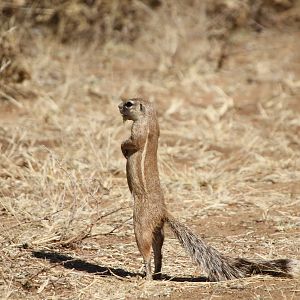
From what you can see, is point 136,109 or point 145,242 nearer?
point 145,242

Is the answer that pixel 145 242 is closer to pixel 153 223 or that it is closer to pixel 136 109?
pixel 153 223

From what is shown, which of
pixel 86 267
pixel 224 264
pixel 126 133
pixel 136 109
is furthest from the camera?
pixel 126 133

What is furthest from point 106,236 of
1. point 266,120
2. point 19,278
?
point 266,120

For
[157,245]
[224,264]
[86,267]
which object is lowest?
[86,267]

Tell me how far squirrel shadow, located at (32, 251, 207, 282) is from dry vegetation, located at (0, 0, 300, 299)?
15 millimetres

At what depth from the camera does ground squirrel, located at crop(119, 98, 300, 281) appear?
5.46 meters

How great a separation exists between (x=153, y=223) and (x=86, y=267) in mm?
740

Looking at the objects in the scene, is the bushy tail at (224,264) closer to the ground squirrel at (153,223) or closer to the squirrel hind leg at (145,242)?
the ground squirrel at (153,223)

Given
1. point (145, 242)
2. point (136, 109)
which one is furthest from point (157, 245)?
point (136, 109)

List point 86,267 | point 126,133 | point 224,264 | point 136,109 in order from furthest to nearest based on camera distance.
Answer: point 126,133
point 86,267
point 136,109
point 224,264

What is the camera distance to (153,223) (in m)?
5.55

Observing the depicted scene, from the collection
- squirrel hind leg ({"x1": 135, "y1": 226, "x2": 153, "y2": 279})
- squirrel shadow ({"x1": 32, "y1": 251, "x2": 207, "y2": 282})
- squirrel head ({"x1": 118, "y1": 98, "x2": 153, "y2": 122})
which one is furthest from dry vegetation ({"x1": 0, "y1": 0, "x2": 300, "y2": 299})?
squirrel head ({"x1": 118, "y1": 98, "x2": 153, "y2": 122})

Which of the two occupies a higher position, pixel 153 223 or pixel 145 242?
pixel 153 223

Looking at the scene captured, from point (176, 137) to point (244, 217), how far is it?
311 centimetres
